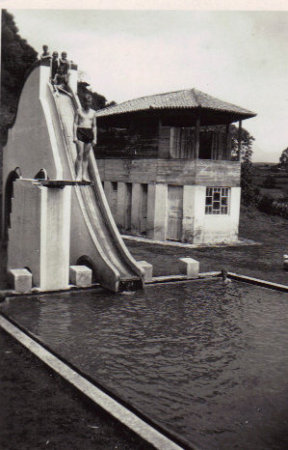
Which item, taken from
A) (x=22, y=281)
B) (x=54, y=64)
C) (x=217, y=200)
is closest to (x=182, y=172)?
(x=217, y=200)

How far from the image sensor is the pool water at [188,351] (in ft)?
19.0

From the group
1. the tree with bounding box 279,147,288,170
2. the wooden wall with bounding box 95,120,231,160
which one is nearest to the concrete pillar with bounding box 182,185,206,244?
the wooden wall with bounding box 95,120,231,160

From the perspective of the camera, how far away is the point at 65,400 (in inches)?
245

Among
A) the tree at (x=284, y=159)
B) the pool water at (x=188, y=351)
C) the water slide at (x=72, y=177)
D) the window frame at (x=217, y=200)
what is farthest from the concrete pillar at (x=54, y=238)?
the window frame at (x=217, y=200)

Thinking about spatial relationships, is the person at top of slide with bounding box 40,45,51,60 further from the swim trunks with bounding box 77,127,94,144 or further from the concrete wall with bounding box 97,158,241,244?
the concrete wall with bounding box 97,158,241,244

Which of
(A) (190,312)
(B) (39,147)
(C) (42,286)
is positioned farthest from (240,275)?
(B) (39,147)

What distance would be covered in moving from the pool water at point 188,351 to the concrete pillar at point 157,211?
10.4m

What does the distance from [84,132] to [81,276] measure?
3546 millimetres

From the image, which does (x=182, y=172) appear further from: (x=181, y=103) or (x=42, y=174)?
(x=42, y=174)

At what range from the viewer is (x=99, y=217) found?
44.4 feet

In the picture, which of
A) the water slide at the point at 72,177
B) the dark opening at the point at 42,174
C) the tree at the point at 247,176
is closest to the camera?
the water slide at the point at 72,177

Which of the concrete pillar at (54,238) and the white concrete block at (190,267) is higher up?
the concrete pillar at (54,238)

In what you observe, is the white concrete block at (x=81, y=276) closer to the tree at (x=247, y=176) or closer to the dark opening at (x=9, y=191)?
the dark opening at (x=9, y=191)

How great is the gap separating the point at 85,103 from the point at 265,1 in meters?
4.43
